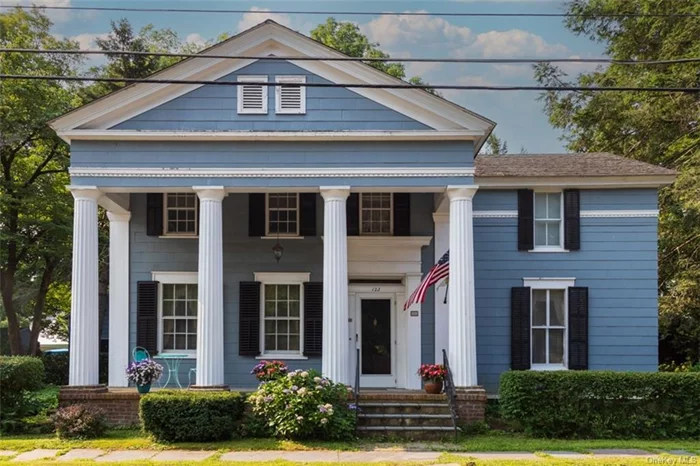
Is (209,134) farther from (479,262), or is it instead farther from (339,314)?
(479,262)

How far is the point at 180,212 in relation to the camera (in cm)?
1625

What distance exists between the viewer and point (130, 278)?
16.1m

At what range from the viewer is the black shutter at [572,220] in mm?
15922

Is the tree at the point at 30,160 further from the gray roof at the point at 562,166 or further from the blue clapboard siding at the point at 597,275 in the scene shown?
the blue clapboard siding at the point at 597,275

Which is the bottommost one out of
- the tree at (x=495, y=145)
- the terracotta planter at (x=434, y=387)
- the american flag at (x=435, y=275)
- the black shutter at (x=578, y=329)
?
the terracotta planter at (x=434, y=387)

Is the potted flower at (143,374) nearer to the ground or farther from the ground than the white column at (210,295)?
nearer to the ground

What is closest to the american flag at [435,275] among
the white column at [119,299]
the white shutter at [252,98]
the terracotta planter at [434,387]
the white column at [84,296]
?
the terracotta planter at [434,387]

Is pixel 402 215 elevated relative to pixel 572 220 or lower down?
elevated

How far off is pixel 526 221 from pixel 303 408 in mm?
7310

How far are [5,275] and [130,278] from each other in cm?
951

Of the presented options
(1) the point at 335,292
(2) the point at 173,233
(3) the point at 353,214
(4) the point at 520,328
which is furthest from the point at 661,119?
(2) the point at 173,233

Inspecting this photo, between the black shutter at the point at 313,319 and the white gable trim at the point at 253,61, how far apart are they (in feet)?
16.1

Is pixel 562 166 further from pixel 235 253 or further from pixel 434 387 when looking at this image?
pixel 235 253

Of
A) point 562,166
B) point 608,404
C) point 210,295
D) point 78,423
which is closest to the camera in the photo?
point 78,423
